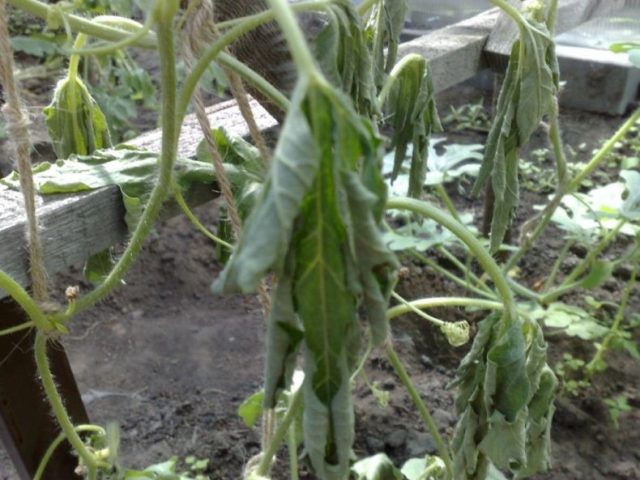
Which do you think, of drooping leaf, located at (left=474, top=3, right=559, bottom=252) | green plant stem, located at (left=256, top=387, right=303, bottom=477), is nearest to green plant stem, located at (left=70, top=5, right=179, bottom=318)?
green plant stem, located at (left=256, top=387, right=303, bottom=477)

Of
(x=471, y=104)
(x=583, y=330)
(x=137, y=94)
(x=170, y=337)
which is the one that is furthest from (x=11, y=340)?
(x=471, y=104)

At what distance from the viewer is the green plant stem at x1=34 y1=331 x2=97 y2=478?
85 centimetres

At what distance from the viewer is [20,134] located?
0.76 m

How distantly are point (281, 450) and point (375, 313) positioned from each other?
1277 millimetres

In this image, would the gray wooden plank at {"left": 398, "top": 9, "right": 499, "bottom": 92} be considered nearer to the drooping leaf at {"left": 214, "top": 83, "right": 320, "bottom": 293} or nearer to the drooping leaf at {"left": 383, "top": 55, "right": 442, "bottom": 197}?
the drooping leaf at {"left": 383, "top": 55, "right": 442, "bottom": 197}

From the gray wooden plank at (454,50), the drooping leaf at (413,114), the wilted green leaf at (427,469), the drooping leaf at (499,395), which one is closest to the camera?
the drooping leaf at (499,395)

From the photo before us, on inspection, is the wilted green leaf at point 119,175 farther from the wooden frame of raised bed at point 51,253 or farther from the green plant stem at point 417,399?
the green plant stem at point 417,399

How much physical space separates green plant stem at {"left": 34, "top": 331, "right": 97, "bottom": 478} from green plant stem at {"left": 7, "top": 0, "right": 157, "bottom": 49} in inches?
13.0

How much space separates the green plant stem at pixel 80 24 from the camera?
74cm

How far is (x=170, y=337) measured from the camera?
7.14ft

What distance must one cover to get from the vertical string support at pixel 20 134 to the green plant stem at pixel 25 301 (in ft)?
0.08

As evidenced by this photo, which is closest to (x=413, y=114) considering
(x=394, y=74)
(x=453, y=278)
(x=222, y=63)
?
(x=394, y=74)

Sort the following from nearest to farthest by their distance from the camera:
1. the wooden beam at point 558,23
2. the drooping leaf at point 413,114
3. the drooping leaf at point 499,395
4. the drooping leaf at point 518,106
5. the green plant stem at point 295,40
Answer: the green plant stem at point 295,40 < the drooping leaf at point 499,395 < the drooping leaf at point 518,106 < the drooping leaf at point 413,114 < the wooden beam at point 558,23

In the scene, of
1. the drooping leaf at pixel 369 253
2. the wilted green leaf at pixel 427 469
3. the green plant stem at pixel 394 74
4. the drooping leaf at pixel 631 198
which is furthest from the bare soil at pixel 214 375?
the drooping leaf at pixel 369 253
